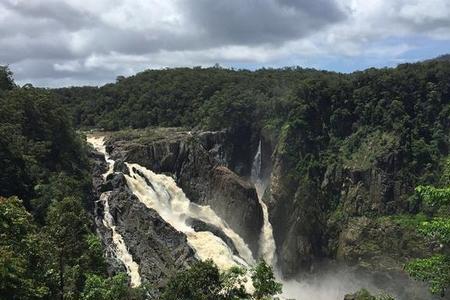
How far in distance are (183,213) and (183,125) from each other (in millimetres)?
27377

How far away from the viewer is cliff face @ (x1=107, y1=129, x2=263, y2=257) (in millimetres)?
66062

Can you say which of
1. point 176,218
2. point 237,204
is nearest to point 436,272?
point 176,218

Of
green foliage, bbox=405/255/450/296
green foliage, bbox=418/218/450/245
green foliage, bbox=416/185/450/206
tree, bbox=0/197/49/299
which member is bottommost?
tree, bbox=0/197/49/299

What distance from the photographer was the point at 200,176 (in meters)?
68.0

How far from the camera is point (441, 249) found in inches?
2429

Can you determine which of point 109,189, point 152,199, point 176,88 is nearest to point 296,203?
point 152,199

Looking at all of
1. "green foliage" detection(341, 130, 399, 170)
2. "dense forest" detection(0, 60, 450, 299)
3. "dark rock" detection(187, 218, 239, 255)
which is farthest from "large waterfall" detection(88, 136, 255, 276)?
"green foliage" detection(341, 130, 399, 170)

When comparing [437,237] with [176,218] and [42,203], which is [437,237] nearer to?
Answer: [42,203]

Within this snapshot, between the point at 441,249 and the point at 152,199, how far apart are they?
102ft

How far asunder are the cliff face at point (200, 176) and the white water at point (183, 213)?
5.64 feet

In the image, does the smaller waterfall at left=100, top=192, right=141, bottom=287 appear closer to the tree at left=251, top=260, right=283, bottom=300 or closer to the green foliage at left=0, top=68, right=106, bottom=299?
the green foliage at left=0, top=68, right=106, bottom=299

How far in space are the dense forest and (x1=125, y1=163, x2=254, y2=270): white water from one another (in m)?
6.25

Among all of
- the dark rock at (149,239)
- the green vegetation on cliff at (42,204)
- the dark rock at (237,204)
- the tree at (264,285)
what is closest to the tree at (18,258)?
the green vegetation on cliff at (42,204)

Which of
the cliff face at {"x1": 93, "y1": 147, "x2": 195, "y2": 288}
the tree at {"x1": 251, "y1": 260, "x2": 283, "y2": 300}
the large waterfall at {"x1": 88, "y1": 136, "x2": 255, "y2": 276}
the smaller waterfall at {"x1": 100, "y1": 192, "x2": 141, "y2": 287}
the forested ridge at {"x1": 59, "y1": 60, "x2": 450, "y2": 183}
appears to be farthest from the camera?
the forested ridge at {"x1": 59, "y1": 60, "x2": 450, "y2": 183}
